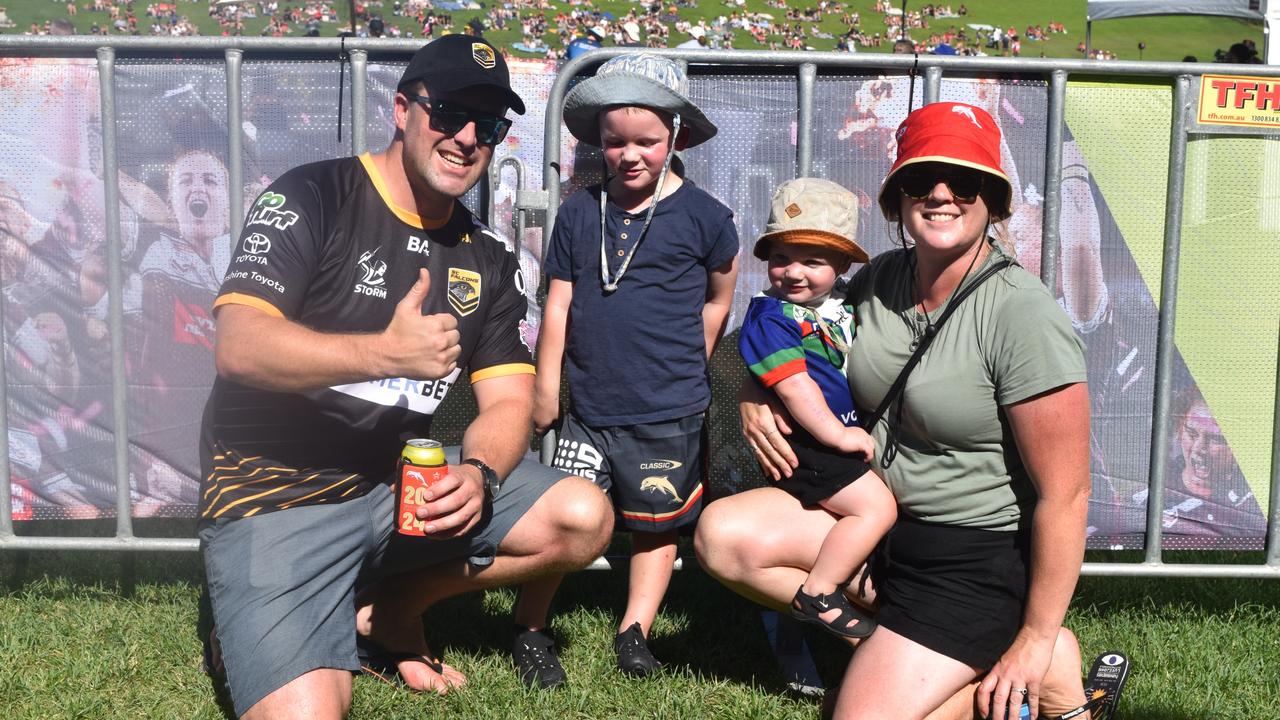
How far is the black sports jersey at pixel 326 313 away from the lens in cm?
308

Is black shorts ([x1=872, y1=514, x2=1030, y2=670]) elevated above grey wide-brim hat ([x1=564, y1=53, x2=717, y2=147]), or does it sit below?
below

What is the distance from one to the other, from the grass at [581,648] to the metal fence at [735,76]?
33 cm

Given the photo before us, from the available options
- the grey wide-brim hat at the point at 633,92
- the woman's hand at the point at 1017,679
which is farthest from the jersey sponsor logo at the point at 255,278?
the woman's hand at the point at 1017,679

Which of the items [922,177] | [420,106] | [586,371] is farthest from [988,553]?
[420,106]

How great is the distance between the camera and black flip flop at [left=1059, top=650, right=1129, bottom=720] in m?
3.17

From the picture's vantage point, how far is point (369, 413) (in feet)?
10.6

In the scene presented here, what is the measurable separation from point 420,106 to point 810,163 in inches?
52.0

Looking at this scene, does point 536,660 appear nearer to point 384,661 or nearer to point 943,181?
point 384,661

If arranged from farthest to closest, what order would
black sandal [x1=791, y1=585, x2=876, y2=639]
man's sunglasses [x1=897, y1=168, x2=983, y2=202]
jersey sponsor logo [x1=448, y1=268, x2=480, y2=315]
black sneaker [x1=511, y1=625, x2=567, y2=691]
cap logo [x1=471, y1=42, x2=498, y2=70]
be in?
black sneaker [x1=511, y1=625, x2=567, y2=691] < jersey sponsor logo [x1=448, y1=268, x2=480, y2=315] < cap logo [x1=471, y1=42, x2=498, y2=70] < black sandal [x1=791, y1=585, x2=876, y2=639] < man's sunglasses [x1=897, y1=168, x2=983, y2=202]

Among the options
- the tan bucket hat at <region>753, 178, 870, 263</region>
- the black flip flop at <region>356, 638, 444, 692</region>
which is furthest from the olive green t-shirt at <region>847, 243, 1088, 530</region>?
the black flip flop at <region>356, 638, 444, 692</region>

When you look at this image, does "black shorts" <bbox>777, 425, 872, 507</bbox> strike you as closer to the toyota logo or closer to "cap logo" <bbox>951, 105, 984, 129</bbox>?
"cap logo" <bbox>951, 105, 984, 129</bbox>

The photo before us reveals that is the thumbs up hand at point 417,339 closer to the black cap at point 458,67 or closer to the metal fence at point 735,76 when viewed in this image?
the black cap at point 458,67

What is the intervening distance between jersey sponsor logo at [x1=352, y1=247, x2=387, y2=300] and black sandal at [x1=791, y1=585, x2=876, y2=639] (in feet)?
4.97

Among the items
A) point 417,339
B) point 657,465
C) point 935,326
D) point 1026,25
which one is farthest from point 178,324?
point 1026,25
